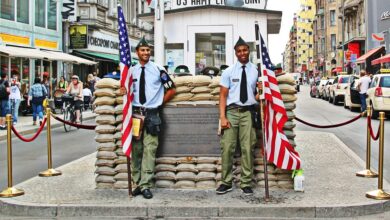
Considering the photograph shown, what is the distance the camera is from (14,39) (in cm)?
2681

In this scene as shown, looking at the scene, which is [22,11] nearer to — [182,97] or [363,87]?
[363,87]

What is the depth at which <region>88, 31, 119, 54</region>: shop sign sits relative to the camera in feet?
117

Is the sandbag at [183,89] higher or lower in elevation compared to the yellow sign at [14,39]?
lower

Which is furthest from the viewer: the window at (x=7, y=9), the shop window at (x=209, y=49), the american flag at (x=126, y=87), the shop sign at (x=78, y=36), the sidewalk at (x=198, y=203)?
the shop sign at (x=78, y=36)

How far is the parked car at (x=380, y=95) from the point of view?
69.7ft

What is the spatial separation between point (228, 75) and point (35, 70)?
76.1 feet

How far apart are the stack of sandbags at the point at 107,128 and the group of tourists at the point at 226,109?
0.48 metres

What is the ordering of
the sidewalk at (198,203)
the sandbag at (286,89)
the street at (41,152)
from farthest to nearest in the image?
the street at (41,152) < the sandbag at (286,89) < the sidewalk at (198,203)

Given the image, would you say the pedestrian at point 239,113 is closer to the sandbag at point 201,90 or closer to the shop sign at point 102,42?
the sandbag at point 201,90

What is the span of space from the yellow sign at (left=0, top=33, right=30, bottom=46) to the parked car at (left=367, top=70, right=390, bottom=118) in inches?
648

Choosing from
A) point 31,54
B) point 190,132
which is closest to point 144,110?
point 190,132

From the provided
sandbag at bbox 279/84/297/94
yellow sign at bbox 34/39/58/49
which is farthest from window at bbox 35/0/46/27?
sandbag at bbox 279/84/297/94

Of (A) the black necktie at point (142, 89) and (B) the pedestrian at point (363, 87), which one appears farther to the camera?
(B) the pedestrian at point (363, 87)

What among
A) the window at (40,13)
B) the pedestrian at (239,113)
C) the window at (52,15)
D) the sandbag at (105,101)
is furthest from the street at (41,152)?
the window at (52,15)
